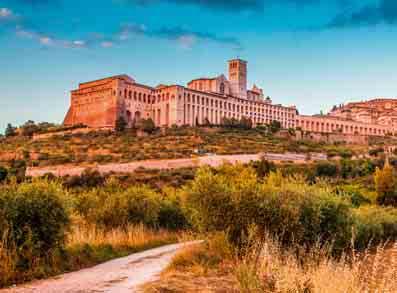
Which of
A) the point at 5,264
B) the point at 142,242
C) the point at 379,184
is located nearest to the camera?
the point at 5,264

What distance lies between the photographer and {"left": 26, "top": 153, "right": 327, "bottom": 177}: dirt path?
42.4 metres

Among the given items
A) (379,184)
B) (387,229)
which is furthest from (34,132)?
(387,229)

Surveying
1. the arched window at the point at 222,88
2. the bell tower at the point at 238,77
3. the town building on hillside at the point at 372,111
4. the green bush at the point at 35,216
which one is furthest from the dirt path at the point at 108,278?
the town building on hillside at the point at 372,111

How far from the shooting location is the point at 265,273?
6.17 meters

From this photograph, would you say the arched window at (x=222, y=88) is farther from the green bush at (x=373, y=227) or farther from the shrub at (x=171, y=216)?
the shrub at (x=171, y=216)

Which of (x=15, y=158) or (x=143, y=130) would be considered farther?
(x=143, y=130)

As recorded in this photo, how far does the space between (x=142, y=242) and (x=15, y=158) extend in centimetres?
4405

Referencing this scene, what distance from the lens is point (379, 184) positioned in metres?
31.5

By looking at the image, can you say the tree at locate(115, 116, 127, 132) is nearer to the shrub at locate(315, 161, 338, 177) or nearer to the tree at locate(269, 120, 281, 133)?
the tree at locate(269, 120, 281, 133)

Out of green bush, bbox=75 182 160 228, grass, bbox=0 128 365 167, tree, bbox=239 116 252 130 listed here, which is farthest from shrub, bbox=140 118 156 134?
green bush, bbox=75 182 160 228

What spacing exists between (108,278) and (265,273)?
276 cm

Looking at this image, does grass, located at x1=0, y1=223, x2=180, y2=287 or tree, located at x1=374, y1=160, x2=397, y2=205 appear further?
tree, located at x1=374, y1=160, x2=397, y2=205

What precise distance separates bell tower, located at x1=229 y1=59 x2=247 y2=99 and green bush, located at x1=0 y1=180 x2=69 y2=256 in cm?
8384

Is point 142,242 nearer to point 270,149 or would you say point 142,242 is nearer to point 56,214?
point 56,214
